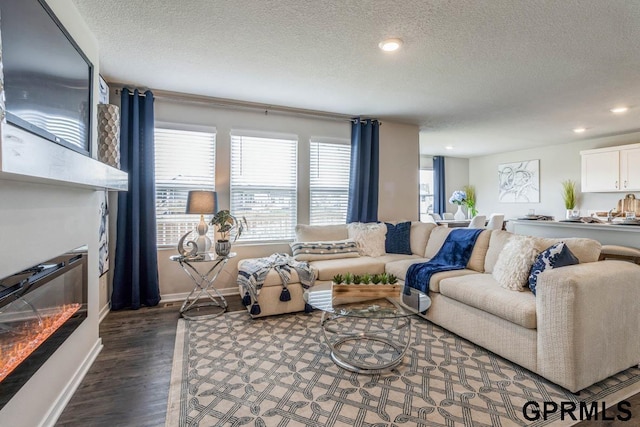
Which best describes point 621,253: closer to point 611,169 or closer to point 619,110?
point 619,110

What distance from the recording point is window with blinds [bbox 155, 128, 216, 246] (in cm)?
386

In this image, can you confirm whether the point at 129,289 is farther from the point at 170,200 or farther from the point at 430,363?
the point at 430,363

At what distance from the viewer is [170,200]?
3.91 m

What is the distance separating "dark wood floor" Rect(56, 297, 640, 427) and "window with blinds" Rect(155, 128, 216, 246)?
3.92ft

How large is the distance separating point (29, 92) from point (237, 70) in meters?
1.97

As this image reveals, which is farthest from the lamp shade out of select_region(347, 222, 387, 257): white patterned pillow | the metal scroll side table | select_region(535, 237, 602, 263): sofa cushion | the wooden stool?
the wooden stool

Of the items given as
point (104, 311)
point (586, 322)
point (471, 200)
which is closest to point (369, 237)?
point (586, 322)

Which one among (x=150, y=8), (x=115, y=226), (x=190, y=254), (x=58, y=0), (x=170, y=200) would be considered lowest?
(x=190, y=254)

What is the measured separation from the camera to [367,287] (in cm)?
256

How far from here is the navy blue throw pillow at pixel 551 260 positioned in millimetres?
2326

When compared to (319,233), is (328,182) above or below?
above

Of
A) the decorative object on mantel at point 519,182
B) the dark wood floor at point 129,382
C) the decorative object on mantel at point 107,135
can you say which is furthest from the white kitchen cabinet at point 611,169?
the decorative object on mantel at point 107,135

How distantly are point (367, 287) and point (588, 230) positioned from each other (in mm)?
3174

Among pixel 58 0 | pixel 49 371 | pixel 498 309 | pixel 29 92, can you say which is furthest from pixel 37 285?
pixel 498 309
